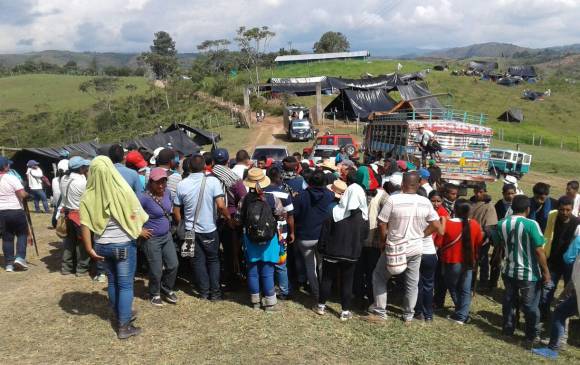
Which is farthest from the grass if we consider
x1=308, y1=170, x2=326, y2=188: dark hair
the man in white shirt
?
x1=308, y1=170, x2=326, y2=188: dark hair

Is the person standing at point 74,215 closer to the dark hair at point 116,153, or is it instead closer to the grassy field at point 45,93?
the dark hair at point 116,153

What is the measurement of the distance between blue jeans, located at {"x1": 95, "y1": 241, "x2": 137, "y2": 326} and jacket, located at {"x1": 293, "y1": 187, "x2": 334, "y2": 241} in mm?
1765

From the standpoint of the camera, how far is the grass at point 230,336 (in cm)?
422

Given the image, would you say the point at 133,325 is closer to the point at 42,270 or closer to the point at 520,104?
the point at 42,270

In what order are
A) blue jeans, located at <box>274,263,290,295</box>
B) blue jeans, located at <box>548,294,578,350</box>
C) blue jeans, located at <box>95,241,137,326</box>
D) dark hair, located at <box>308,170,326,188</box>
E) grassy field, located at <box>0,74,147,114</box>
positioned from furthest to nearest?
1. grassy field, located at <box>0,74,147,114</box>
2. blue jeans, located at <box>274,263,290,295</box>
3. dark hair, located at <box>308,170,326,188</box>
4. blue jeans, located at <box>548,294,578,350</box>
5. blue jeans, located at <box>95,241,137,326</box>

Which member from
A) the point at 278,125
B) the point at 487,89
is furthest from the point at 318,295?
the point at 487,89

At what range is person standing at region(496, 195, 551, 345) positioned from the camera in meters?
4.51

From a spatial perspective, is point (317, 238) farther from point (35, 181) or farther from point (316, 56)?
point (316, 56)

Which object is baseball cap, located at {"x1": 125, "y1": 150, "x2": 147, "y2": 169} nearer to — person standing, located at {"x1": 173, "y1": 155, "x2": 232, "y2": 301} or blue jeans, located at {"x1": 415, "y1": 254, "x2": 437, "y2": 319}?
person standing, located at {"x1": 173, "y1": 155, "x2": 232, "y2": 301}

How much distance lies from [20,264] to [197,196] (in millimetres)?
3245

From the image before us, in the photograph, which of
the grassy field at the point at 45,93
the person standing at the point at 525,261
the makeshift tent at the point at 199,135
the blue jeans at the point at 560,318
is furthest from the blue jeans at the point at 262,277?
the grassy field at the point at 45,93

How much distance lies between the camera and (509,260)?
4.68 metres

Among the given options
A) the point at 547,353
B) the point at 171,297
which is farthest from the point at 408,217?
the point at 171,297

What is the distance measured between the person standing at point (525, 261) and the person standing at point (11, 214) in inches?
230
